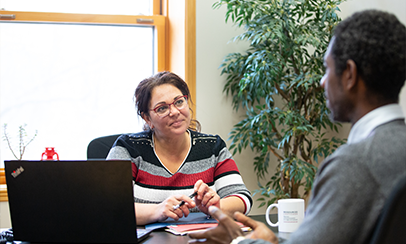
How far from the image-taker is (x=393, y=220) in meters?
0.60

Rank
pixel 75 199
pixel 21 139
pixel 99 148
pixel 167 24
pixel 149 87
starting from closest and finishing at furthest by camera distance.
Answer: pixel 75 199 → pixel 149 87 → pixel 99 148 → pixel 21 139 → pixel 167 24

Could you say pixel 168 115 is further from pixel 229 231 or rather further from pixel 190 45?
pixel 190 45

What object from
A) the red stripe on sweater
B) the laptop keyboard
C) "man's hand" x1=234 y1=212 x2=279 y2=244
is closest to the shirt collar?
"man's hand" x1=234 y1=212 x2=279 y2=244

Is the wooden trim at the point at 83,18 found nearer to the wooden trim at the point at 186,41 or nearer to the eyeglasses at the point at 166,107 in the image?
the wooden trim at the point at 186,41

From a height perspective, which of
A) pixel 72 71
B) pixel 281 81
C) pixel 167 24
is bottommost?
pixel 281 81

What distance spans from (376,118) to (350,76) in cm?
9

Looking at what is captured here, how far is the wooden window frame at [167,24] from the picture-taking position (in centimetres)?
269

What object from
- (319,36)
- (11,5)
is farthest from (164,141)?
(11,5)

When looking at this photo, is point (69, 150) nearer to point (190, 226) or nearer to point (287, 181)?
point (287, 181)

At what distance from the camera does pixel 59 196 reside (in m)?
1.02

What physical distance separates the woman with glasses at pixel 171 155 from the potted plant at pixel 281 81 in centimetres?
76

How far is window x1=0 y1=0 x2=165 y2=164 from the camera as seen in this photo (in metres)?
2.79

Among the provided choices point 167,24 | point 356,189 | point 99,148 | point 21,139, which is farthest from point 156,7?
point 356,189

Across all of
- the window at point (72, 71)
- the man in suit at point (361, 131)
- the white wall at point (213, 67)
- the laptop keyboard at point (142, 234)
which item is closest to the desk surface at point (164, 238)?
the laptop keyboard at point (142, 234)
